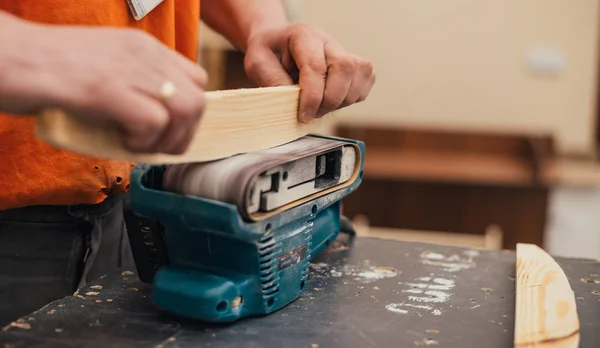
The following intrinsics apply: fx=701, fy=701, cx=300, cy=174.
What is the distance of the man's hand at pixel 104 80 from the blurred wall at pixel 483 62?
115 inches

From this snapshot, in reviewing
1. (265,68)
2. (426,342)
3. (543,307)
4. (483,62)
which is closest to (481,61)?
(483,62)

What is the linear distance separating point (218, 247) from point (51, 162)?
0.95 ft

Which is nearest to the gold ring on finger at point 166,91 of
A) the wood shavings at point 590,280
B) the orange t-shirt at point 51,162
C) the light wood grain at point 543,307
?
the orange t-shirt at point 51,162

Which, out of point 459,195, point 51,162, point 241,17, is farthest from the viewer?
point 459,195

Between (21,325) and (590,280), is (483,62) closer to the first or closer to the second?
(590,280)

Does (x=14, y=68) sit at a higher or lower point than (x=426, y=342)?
higher

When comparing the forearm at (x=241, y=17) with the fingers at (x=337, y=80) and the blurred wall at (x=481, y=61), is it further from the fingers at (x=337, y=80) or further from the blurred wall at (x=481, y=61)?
the blurred wall at (x=481, y=61)

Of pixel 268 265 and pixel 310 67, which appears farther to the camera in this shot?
pixel 310 67

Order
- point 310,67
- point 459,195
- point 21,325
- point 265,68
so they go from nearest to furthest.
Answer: point 21,325
point 310,67
point 265,68
point 459,195

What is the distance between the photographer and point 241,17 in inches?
52.4

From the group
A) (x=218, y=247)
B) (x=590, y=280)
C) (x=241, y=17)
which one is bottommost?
(x=590, y=280)

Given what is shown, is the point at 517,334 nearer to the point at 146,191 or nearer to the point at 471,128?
the point at 146,191

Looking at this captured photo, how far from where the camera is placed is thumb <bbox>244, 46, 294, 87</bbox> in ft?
3.84

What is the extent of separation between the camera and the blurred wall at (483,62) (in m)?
3.58
